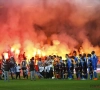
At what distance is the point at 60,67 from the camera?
27062 mm

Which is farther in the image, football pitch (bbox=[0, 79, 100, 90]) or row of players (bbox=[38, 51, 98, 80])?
row of players (bbox=[38, 51, 98, 80])

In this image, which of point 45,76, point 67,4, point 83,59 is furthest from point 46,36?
point 83,59

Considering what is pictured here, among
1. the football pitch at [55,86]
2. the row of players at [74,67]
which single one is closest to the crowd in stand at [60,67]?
the row of players at [74,67]

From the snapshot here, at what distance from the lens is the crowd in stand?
24.9m

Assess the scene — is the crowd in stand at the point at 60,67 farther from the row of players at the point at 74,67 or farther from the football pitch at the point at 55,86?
the football pitch at the point at 55,86

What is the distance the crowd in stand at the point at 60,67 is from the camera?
2489 centimetres

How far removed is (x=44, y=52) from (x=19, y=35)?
353cm

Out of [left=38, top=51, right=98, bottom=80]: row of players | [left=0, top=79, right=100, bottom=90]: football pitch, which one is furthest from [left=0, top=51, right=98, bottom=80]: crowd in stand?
[left=0, top=79, right=100, bottom=90]: football pitch

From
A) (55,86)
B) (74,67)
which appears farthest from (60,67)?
(55,86)

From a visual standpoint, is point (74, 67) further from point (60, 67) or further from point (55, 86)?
point (55, 86)

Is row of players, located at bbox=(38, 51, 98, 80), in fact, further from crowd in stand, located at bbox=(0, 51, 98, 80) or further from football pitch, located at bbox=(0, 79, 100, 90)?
football pitch, located at bbox=(0, 79, 100, 90)

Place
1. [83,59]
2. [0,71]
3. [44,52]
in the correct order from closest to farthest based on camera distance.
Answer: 1. [83,59]
2. [0,71]
3. [44,52]

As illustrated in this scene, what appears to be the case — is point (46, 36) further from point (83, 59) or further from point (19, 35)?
point (83, 59)

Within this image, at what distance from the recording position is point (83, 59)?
25.1 meters
